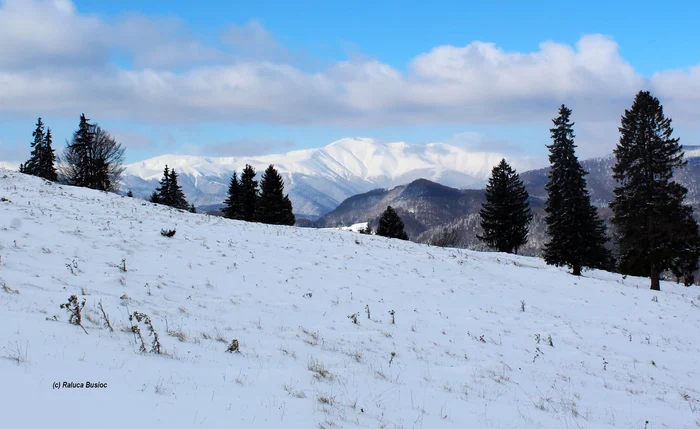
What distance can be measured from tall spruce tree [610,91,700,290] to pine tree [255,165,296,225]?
113 ft

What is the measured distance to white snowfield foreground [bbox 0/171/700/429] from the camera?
4305 mm

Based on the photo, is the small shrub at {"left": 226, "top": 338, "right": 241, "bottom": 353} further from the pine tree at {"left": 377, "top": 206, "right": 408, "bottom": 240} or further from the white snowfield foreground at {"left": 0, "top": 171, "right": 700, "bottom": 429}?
the pine tree at {"left": 377, "top": 206, "right": 408, "bottom": 240}

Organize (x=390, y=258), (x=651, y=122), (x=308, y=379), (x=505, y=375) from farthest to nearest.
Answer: (x=651, y=122)
(x=390, y=258)
(x=505, y=375)
(x=308, y=379)

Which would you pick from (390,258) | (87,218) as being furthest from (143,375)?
(390,258)

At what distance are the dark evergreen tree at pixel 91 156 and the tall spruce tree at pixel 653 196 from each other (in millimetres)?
50708

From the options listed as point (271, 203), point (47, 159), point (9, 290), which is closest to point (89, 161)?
point (47, 159)

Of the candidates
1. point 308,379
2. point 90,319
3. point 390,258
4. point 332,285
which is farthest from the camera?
point 390,258

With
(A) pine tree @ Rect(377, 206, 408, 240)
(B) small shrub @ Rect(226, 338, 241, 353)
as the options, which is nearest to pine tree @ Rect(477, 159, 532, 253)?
(A) pine tree @ Rect(377, 206, 408, 240)

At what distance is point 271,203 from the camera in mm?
48125

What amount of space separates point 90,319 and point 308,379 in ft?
12.3

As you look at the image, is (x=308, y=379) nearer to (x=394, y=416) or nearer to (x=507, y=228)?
(x=394, y=416)

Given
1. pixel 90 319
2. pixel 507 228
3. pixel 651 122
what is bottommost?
pixel 90 319

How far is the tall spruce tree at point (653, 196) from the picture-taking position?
80.3ft

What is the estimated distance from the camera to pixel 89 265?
9.87 meters
